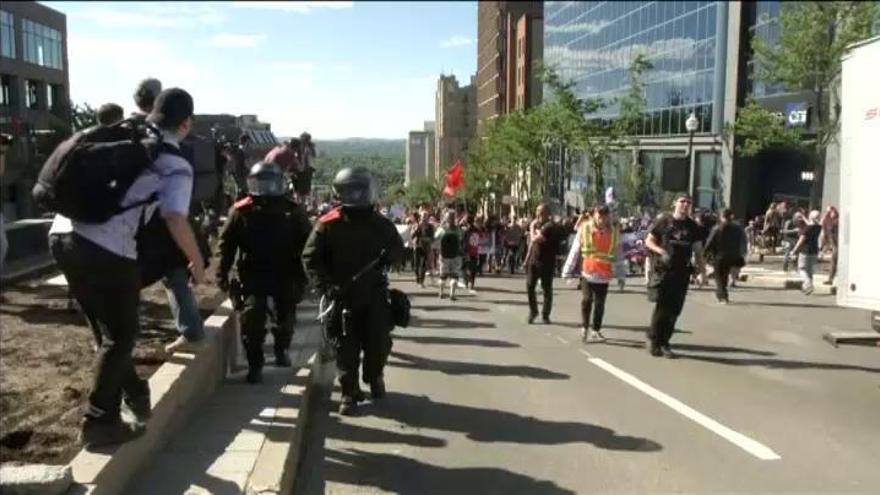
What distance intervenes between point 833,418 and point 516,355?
3.69 meters

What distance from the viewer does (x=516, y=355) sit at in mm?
10078

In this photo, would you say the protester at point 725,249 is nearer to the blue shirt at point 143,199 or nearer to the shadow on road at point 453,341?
the shadow on road at point 453,341

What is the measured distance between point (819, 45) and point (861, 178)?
64.1ft

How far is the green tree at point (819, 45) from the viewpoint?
83.7 feet

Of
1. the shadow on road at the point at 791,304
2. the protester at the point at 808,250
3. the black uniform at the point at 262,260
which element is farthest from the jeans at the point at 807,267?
the black uniform at the point at 262,260

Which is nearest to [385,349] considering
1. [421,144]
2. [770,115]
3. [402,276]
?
[402,276]

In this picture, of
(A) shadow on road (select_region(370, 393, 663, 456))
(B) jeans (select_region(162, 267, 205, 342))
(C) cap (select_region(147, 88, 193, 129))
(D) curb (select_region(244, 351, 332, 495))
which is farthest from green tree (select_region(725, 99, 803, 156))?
(C) cap (select_region(147, 88, 193, 129))

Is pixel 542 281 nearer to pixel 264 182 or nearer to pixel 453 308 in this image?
pixel 453 308

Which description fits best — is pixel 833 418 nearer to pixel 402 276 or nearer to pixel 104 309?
pixel 104 309

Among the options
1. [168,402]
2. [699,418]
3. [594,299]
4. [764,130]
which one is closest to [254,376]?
[168,402]

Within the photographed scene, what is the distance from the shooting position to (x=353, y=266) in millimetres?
6855

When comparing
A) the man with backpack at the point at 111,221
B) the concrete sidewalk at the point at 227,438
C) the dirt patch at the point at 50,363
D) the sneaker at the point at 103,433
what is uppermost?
the man with backpack at the point at 111,221

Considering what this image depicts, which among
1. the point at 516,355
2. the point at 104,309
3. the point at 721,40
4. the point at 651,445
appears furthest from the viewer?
the point at 721,40

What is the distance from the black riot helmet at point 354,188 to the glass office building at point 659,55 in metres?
35.5
